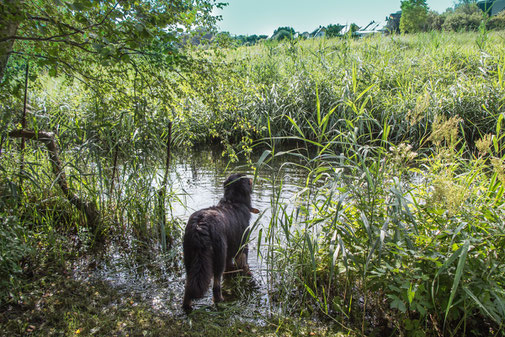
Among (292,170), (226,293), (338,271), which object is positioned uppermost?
(292,170)

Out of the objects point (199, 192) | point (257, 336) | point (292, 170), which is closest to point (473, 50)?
point (292, 170)

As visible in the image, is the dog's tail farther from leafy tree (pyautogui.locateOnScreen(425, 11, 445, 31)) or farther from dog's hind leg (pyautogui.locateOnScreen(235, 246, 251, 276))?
leafy tree (pyautogui.locateOnScreen(425, 11, 445, 31))

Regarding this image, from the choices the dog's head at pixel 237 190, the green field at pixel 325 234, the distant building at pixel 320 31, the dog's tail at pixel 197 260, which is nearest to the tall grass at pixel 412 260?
the green field at pixel 325 234

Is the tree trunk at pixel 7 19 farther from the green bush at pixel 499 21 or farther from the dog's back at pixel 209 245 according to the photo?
the green bush at pixel 499 21

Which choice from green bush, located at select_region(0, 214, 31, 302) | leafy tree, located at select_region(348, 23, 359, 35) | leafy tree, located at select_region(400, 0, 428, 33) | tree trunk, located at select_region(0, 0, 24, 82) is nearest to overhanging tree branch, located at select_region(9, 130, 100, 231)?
green bush, located at select_region(0, 214, 31, 302)

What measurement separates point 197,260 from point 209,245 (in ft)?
0.53

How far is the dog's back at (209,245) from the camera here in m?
2.84

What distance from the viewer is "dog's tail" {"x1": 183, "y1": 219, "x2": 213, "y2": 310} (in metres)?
2.82

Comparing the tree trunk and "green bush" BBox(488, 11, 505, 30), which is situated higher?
"green bush" BBox(488, 11, 505, 30)

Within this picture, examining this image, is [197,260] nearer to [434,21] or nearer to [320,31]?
[320,31]

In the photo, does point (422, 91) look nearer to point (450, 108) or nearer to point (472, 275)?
point (450, 108)

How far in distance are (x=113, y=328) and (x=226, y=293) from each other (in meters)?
1.12

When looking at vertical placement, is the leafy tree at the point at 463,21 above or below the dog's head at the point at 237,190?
above

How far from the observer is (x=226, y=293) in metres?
3.48
